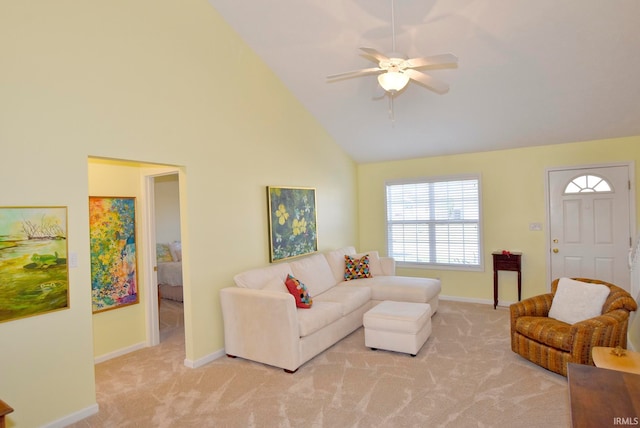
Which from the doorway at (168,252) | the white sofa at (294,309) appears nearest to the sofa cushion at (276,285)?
the white sofa at (294,309)

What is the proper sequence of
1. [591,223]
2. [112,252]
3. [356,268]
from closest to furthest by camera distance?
[112,252] → [591,223] → [356,268]

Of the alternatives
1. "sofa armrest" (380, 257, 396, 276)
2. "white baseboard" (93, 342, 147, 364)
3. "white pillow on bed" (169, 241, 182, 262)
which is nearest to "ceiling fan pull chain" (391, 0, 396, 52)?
"sofa armrest" (380, 257, 396, 276)

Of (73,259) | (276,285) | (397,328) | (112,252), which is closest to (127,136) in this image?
(73,259)

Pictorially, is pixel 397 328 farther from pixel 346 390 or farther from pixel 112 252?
pixel 112 252

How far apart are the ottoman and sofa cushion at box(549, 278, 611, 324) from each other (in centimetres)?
128

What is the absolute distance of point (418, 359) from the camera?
386 cm

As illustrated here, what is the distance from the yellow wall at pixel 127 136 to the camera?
8.72 ft

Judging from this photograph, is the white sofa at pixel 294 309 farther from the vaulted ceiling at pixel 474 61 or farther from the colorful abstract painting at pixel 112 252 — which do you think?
the vaulted ceiling at pixel 474 61

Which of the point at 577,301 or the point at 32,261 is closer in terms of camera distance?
the point at 32,261

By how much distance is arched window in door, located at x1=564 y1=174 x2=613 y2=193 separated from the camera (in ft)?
17.1

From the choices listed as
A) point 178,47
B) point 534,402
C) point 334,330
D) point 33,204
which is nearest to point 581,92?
point 534,402

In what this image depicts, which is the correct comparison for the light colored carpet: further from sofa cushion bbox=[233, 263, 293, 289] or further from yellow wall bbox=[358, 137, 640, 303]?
yellow wall bbox=[358, 137, 640, 303]

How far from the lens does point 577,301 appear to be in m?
3.68

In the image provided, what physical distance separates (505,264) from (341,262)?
241cm
